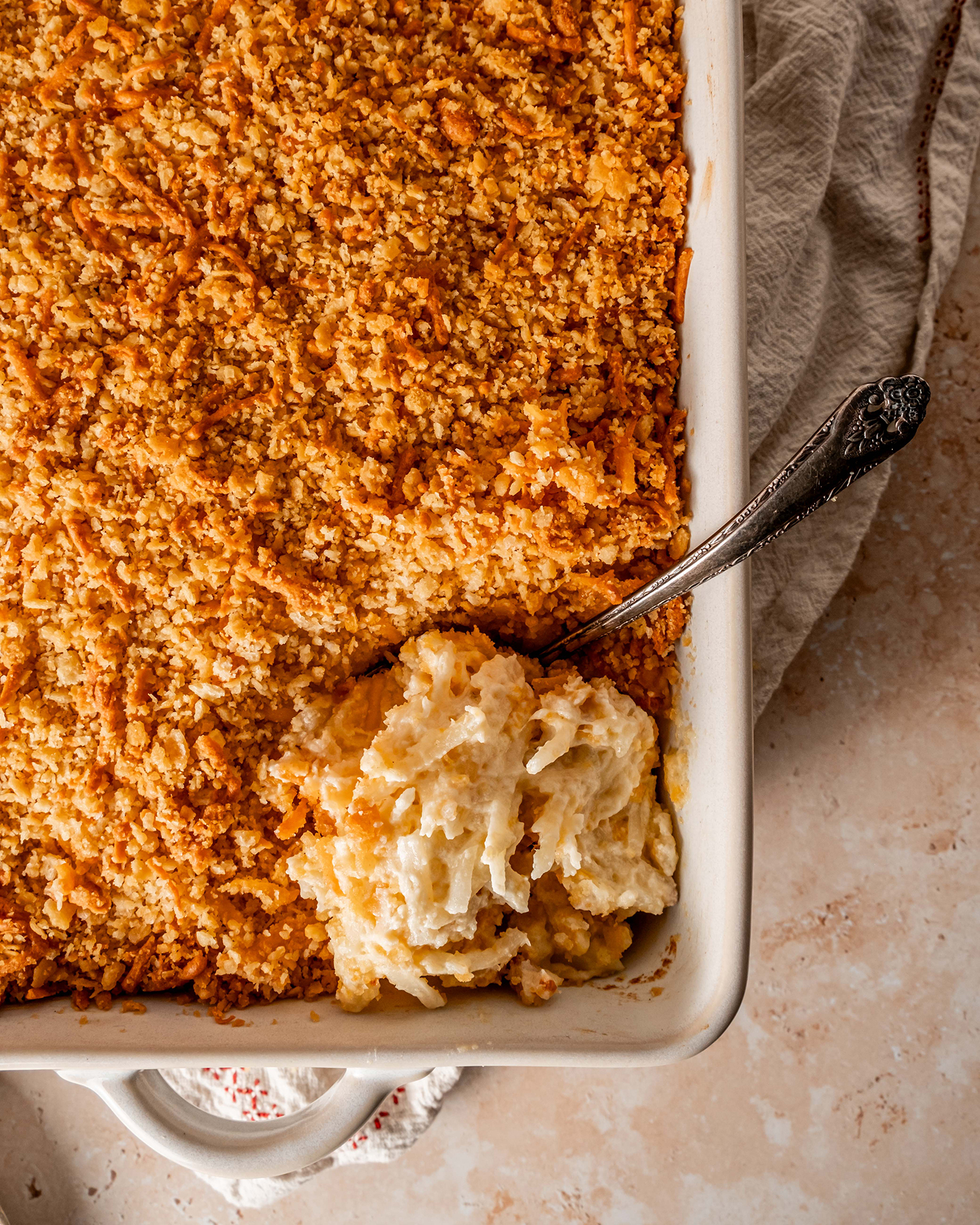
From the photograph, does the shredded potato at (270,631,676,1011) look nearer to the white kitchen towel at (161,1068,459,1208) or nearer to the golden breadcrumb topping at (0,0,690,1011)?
the golden breadcrumb topping at (0,0,690,1011)

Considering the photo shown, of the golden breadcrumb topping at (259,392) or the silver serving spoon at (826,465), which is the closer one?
the silver serving spoon at (826,465)

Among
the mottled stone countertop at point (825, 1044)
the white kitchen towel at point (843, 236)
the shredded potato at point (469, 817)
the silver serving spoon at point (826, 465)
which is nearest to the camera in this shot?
the silver serving spoon at point (826, 465)

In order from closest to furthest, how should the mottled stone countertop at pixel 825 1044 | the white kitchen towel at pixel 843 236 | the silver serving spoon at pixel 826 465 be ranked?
1. the silver serving spoon at pixel 826 465
2. the white kitchen towel at pixel 843 236
3. the mottled stone countertop at pixel 825 1044

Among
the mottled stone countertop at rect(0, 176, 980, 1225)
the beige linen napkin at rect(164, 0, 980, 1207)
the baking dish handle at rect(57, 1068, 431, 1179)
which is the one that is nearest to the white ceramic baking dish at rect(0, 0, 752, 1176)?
the baking dish handle at rect(57, 1068, 431, 1179)

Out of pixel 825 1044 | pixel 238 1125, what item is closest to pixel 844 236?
pixel 825 1044

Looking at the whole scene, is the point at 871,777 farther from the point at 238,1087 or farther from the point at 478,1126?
the point at 238,1087

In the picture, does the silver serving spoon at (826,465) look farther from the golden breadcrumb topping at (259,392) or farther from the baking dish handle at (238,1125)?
the baking dish handle at (238,1125)

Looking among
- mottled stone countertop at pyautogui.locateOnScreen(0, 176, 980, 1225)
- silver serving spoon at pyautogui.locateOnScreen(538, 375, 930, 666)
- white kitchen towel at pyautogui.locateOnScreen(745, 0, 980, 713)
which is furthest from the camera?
mottled stone countertop at pyautogui.locateOnScreen(0, 176, 980, 1225)

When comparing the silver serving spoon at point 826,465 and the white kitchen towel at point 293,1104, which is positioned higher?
the silver serving spoon at point 826,465

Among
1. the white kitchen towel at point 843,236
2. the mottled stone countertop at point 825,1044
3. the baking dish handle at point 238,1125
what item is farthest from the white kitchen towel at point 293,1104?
the white kitchen towel at point 843,236
